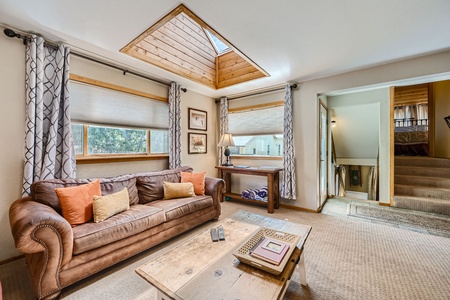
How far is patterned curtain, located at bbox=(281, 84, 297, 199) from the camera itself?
3482mm

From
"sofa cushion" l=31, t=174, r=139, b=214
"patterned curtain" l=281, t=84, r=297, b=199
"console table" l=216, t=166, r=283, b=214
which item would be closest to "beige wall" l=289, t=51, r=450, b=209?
"patterned curtain" l=281, t=84, r=297, b=199

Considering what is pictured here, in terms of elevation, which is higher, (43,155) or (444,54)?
(444,54)

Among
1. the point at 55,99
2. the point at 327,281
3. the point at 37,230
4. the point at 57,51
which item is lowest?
the point at 327,281

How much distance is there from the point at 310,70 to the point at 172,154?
9.23 ft

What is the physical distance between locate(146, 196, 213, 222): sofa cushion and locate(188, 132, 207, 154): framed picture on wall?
58.3 inches

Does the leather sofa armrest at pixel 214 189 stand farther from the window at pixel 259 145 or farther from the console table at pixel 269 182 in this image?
the window at pixel 259 145

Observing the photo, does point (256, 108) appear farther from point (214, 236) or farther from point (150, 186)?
point (214, 236)

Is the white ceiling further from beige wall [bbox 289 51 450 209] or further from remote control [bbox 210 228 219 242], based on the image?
remote control [bbox 210 228 219 242]

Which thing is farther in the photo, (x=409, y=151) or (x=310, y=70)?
(x=409, y=151)

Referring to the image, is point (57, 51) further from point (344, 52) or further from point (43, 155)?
point (344, 52)

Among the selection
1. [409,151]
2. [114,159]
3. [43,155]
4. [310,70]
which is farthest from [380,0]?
[409,151]

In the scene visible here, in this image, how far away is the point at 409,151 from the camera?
4.76 meters

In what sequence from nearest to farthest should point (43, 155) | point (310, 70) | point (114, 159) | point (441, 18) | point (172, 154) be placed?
point (441, 18)
point (43, 155)
point (114, 159)
point (310, 70)
point (172, 154)

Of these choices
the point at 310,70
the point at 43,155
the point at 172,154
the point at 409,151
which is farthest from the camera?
the point at 409,151
